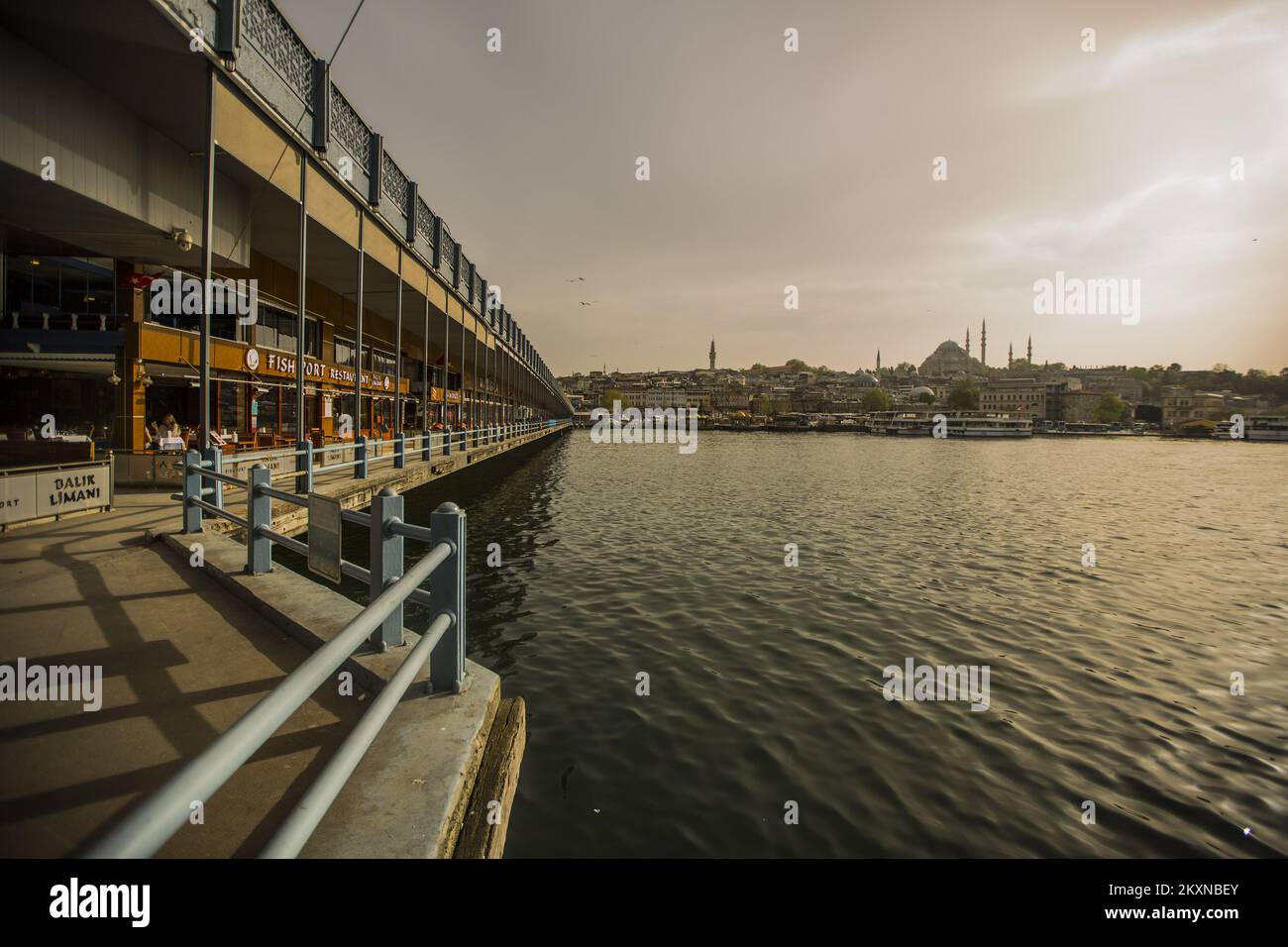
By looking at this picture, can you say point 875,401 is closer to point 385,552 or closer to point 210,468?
point 210,468

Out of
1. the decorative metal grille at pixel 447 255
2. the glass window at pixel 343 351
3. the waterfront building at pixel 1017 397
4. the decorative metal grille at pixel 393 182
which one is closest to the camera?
the decorative metal grille at pixel 393 182

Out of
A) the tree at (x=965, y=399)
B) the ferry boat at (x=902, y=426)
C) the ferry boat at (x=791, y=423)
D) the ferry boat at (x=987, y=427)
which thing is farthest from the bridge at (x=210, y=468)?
the tree at (x=965, y=399)

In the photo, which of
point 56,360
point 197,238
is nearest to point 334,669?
point 197,238

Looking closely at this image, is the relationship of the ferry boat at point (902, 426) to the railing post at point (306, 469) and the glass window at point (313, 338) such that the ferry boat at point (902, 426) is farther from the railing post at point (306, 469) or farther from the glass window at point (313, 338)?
the railing post at point (306, 469)

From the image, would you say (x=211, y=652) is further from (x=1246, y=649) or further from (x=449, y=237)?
(x=449, y=237)

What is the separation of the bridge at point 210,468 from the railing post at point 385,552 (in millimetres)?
21

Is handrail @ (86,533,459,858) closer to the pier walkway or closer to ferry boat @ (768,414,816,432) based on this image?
the pier walkway

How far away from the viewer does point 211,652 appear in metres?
4.55

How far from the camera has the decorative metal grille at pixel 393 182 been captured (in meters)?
16.0

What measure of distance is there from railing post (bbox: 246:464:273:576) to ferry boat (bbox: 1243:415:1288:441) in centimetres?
16502

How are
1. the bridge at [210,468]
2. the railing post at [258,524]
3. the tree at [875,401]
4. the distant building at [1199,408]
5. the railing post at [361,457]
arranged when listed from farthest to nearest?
Answer: the tree at [875,401], the distant building at [1199,408], the railing post at [361,457], the railing post at [258,524], the bridge at [210,468]

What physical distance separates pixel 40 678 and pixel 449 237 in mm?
22166
